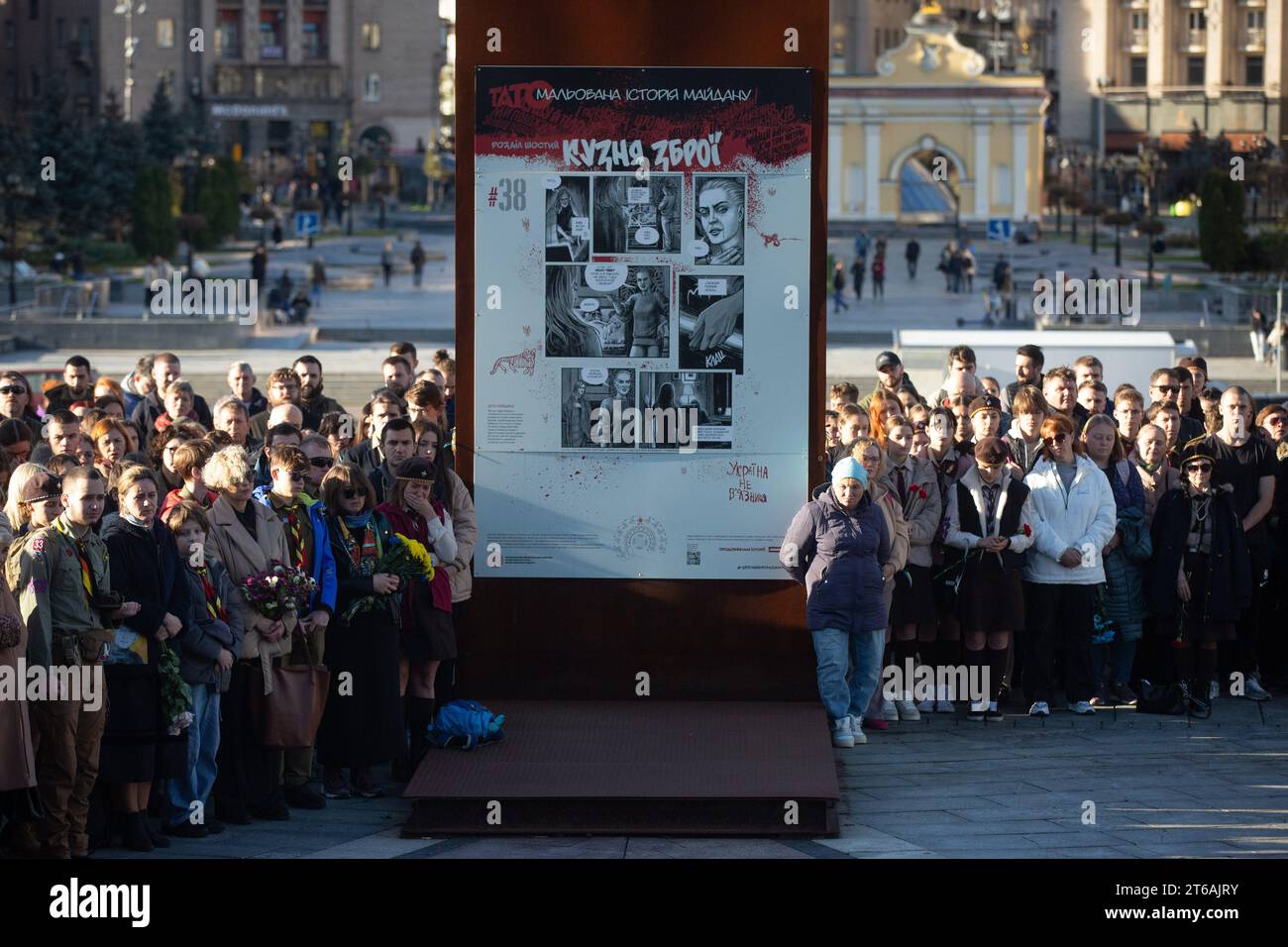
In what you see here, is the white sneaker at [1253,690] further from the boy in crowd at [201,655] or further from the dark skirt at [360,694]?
the boy in crowd at [201,655]

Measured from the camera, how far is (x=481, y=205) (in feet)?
37.9

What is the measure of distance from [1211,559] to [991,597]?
1547mm

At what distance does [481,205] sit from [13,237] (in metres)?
41.2

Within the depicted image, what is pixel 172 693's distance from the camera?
389 inches

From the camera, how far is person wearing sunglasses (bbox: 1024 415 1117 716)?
501 inches

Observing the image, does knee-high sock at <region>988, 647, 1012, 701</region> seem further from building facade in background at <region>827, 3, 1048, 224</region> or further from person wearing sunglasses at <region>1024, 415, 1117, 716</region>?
building facade in background at <region>827, 3, 1048, 224</region>

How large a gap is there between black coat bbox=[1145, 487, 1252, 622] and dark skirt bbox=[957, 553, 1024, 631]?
3.33 feet

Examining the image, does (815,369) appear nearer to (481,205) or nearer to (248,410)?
(481,205)

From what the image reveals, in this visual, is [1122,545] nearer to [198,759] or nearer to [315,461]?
[315,461]

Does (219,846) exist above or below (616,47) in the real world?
below

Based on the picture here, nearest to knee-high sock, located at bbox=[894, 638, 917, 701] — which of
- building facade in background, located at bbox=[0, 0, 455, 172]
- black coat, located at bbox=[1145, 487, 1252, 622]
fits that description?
black coat, located at bbox=[1145, 487, 1252, 622]

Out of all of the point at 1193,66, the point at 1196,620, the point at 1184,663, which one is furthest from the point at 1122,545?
the point at 1193,66
